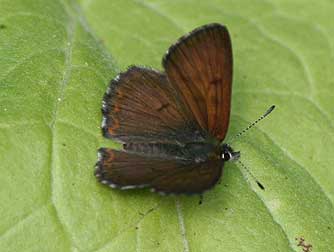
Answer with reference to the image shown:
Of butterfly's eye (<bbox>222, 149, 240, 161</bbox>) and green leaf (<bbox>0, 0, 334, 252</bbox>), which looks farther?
butterfly's eye (<bbox>222, 149, 240, 161</bbox>)

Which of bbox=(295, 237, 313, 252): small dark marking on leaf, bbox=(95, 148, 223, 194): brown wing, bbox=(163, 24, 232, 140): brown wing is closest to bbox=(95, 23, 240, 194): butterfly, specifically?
bbox=(163, 24, 232, 140): brown wing

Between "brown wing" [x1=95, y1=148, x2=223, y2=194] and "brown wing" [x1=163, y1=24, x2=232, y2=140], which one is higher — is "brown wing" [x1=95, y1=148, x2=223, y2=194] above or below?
below

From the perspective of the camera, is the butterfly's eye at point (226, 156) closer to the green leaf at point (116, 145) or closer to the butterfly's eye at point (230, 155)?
the butterfly's eye at point (230, 155)

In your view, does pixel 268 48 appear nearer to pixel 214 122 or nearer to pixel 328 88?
pixel 328 88

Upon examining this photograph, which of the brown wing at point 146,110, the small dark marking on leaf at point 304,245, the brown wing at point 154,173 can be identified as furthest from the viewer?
the brown wing at point 146,110

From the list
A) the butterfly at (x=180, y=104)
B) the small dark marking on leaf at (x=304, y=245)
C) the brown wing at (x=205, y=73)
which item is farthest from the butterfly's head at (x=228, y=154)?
the small dark marking on leaf at (x=304, y=245)

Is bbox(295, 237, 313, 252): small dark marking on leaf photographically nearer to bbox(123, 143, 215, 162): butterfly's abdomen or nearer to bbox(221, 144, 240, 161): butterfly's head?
bbox(221, 144, 240, 161): butterfly's head

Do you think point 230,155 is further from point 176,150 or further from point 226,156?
point 176,150

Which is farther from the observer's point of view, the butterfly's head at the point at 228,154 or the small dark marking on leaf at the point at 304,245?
the butterfly's head at the point at 228,154
